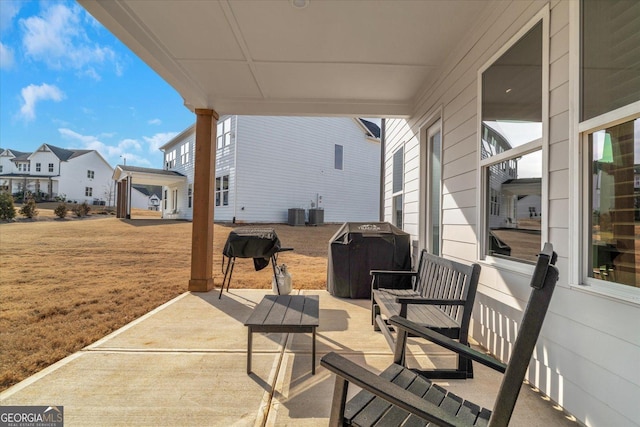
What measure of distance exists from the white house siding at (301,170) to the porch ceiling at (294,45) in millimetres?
9230

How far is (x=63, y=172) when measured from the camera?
93.9ft

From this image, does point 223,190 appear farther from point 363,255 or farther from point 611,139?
point 611,139

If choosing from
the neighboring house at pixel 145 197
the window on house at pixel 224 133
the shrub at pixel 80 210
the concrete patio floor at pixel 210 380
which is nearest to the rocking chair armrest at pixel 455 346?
the concrete patio floor at pixel 210 380

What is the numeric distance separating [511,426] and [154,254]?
31.7 feet

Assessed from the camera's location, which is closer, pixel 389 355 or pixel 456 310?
pixel 456 310

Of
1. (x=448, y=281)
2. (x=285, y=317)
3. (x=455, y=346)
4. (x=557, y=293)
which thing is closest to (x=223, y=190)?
(x=285, y=317)

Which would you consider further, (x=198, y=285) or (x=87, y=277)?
(x=87, y=277)

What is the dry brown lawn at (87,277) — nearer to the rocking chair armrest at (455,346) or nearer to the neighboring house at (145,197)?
the rocking chair armrest at (455,346)

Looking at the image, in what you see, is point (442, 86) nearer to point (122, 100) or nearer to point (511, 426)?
point (511, 426)

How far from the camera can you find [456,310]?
2557 millimetres

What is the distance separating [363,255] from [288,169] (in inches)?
438

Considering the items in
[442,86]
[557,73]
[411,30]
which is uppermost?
[411,30]

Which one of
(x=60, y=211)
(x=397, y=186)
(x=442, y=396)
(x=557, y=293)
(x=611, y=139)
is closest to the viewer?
(x=442, y=396)

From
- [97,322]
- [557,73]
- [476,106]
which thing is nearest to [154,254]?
[97,322]
